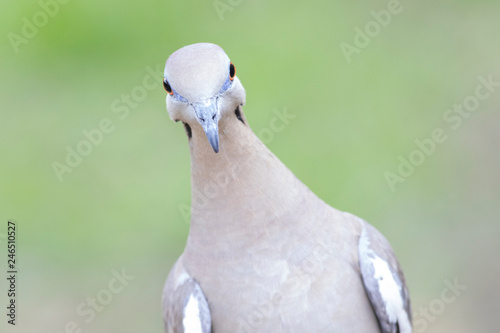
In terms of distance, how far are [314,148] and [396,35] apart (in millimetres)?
1927

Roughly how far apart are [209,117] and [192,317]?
1.05 metres

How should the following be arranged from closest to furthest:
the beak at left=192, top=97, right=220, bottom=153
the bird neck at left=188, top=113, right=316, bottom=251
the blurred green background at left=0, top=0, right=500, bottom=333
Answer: the beak at left=192, top=97, right=220, bottom=153, the bird neck at left=188, top=113, right=316, bottom=251, the blurred green background at left=0, top=0, right=500, bottom=333

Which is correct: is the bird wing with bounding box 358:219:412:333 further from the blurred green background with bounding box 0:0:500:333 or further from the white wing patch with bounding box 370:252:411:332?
the blurred green background with bounding box 0:0:500:333

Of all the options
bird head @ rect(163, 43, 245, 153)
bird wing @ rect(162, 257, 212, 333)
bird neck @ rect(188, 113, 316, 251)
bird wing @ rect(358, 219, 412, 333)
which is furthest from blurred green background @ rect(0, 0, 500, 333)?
bird head @ rect(163, 43, 245, 153)

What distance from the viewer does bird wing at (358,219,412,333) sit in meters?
3.70

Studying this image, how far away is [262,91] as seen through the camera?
783cm

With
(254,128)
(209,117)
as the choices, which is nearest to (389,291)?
(209,117)

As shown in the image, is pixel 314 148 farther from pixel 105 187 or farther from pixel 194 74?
pixel 194 74

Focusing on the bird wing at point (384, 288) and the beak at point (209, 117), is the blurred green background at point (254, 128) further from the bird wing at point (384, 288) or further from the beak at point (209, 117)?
the beak at point (209, 117)

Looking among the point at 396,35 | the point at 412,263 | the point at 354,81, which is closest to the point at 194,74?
the point at 412,263

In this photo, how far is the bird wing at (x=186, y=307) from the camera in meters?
3.62

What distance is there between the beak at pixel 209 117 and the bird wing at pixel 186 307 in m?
0.92

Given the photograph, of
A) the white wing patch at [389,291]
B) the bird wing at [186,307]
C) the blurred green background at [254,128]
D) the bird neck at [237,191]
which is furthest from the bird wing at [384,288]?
the blurred green background at [254,128]

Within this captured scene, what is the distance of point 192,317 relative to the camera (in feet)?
11.9
